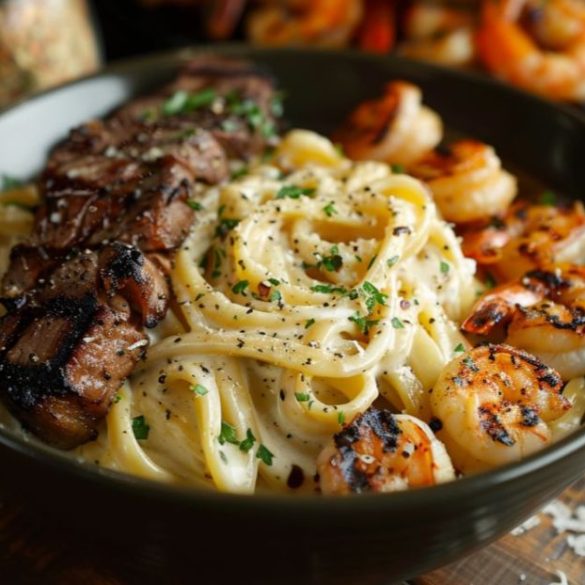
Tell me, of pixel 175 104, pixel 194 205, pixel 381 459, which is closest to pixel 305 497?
pixel 381 459

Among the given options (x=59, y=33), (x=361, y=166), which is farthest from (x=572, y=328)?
(x=59, y=33)

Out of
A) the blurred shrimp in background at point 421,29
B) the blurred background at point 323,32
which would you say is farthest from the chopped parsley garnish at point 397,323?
the blurred background at point 323,32

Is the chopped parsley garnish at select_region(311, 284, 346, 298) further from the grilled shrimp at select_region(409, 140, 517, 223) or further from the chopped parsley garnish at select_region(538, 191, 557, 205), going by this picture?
the chopped parsley garnish at select_region(538, 191, 557, 205)

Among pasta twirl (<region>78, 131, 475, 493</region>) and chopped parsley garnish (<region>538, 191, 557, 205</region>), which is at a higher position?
pasta twirl (<region>78, 131, 475, 493</region>)

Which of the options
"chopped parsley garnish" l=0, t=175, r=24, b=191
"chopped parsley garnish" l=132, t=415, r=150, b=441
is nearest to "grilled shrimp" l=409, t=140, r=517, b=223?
"chopped parsley garnish" l=132, t=415, r=150, b=441

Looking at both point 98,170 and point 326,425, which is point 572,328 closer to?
point 326,425
